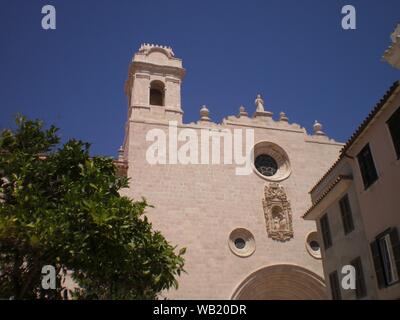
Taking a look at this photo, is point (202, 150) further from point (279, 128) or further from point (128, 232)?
point (128, 232)

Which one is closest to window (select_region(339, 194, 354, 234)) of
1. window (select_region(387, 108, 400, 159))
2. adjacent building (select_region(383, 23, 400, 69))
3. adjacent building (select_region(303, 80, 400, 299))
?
adjacent building (select_region(303, 80, 400, 299))

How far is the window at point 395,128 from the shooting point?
11750mm

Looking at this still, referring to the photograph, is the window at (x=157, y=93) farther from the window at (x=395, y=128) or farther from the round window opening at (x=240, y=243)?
the window at (x=395, y=128)

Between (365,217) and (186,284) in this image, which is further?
(186,284)

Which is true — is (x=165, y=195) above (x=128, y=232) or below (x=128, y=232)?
above

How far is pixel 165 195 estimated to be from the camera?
23.5 metres

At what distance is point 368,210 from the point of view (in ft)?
42.9

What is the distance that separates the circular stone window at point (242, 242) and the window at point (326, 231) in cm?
764

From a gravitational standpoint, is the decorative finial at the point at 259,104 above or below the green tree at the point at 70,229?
above

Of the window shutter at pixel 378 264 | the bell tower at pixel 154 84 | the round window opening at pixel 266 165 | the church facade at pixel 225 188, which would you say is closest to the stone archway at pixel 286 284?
the church facade at pixel 225 188
